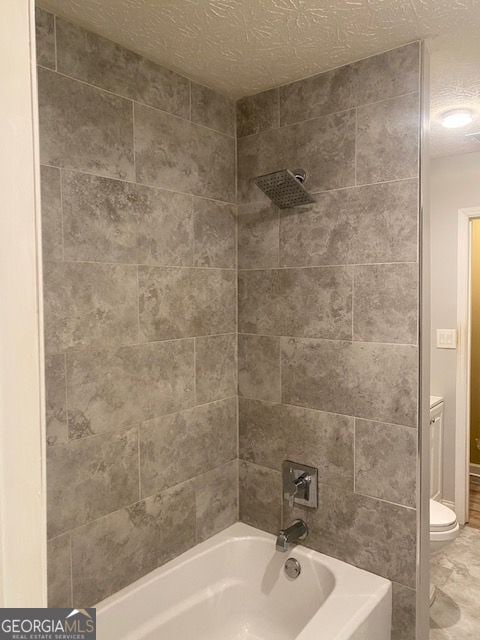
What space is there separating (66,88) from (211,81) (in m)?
0.68

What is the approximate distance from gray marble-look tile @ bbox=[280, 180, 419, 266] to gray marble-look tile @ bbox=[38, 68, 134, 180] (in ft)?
2.41

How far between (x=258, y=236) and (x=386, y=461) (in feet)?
3.63

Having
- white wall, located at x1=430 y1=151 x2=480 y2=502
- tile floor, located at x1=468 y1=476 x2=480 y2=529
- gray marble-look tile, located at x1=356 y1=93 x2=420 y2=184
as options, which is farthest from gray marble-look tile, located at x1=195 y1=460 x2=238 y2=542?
tile floor, located at x1=468 y1=476 x2=480 y2=529

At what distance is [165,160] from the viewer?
6.03 feet

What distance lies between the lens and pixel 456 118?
7.70 ft

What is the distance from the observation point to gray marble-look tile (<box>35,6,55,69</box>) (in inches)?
56.4

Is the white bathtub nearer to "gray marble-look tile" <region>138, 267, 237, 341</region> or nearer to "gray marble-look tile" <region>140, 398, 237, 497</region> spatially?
"gray marble-look tile" <region>140, 398, 237, 497</region>

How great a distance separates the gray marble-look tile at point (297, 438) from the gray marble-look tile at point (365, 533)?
9 centimetres

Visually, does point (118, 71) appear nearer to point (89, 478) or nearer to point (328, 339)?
point (328, 339)

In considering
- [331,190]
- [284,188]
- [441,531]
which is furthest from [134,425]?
[441,531]

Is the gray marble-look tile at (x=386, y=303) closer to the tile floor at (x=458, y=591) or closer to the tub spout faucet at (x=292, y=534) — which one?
the tub spout faucet at (x=292, y=534)

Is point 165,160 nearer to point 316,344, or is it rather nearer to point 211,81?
point 211,81

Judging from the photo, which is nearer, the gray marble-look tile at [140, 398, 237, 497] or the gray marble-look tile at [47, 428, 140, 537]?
the gray marble-look tile at [47, 428, 140, 537]

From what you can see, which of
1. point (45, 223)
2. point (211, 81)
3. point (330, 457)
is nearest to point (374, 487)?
point (330, 457)
